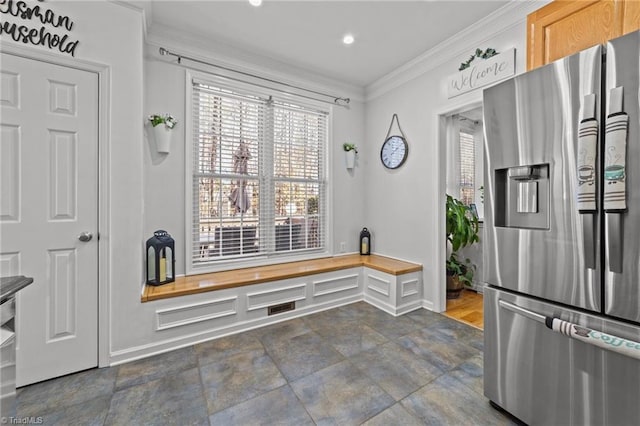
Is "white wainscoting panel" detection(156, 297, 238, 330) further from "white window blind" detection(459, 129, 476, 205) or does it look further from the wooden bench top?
"white window blind" detection(459, 129, 476, 205)

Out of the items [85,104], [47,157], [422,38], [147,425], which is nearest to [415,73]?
[422,38]

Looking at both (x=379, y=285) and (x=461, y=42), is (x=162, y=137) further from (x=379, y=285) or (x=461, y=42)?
(x=461, y=42)

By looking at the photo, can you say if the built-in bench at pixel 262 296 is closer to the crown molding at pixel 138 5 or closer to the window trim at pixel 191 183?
the window trim at pixel 191 183

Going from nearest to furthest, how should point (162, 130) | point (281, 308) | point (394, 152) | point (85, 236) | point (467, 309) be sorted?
A: point (85, 236)
point (162, 130)
point (281, 308)
point (467, 309)
point (394, 152)

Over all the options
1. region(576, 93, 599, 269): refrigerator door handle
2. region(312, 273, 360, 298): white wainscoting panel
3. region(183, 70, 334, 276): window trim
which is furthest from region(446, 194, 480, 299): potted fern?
region(576, 93, 599, 269): refrigerator door handle

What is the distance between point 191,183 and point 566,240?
2.93 m

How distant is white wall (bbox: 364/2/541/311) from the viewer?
2639mm

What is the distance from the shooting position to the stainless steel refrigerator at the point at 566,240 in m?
1.08

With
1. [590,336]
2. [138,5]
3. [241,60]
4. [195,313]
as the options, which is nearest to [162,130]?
[138,5]

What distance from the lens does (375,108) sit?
12.7 feet

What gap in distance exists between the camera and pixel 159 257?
2492 millimetres

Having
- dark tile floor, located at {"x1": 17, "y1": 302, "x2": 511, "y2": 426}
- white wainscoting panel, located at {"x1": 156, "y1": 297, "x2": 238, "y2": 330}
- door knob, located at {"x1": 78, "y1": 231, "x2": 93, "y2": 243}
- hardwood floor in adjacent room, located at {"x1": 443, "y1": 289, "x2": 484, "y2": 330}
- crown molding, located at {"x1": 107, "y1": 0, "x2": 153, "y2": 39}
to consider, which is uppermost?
crown molding, located at {"x1": 107, "y1": 0, "x2": 153, "y2": 39}

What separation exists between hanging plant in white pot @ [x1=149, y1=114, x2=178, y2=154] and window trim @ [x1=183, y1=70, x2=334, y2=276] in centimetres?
19

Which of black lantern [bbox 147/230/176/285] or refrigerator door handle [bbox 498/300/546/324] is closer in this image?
refrigerator door handle [bbox 498/300/546/324]
